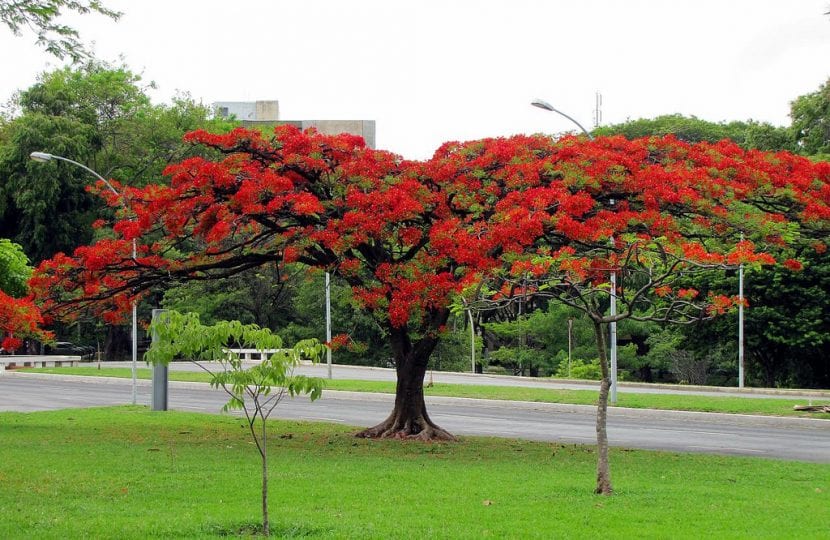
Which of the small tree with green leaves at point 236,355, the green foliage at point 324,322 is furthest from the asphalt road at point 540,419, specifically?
the green foliage at point 324,322

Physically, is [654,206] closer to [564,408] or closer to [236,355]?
[236,355]

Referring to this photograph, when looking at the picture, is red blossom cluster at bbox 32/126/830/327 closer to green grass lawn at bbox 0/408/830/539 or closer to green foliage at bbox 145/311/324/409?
green grass lawn at bbox 0/408/830/539

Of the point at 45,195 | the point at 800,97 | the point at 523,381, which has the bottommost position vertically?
the point at 523,381

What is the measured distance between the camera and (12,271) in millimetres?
21609

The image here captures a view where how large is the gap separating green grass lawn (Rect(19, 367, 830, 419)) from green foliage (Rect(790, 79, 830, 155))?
16.0m

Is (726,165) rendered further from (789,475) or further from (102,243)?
(102,243)

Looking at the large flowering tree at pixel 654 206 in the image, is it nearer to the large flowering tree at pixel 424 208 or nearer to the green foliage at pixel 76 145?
the large flowering tree at pixel 424 208

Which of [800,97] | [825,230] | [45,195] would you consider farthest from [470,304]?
[45,195]

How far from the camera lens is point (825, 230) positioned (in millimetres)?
15539

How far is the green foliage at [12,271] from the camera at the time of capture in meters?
21.3

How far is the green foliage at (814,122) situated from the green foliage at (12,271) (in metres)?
30.2

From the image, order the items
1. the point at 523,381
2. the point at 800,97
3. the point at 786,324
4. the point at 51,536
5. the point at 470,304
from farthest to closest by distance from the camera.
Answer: the point at 800,97 < the point at 523,381 < the point at 786,324 < the point at 470,304 < the point at 51,536

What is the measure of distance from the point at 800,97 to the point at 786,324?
40.4 ft

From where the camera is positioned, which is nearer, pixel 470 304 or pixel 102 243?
pixel 470 304
